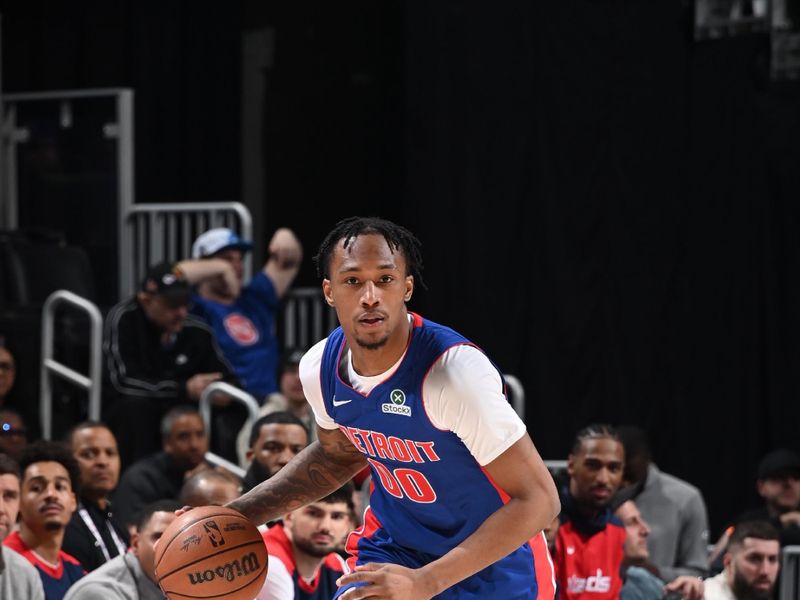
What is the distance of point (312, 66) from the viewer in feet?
32.5

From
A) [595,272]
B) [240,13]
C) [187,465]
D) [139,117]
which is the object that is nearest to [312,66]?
[240,13]

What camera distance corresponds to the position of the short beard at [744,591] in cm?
647

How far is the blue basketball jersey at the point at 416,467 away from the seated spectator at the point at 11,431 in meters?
3.33

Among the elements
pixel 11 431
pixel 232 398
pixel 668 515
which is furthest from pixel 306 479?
pixel 232 398

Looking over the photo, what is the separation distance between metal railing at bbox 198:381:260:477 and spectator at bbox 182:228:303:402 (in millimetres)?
654

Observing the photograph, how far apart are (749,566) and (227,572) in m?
3.25

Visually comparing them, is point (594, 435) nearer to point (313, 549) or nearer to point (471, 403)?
point (313, 549)

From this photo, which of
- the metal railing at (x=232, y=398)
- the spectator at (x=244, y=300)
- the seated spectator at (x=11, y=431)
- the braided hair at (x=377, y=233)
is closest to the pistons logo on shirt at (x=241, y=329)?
the spectator at (x=244, y=300)

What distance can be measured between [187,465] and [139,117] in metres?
3.40

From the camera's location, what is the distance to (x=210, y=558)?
393 centimetres

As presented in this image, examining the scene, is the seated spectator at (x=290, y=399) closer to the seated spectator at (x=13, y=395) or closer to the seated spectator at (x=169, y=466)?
the seated spectator at (x=169, y=466)

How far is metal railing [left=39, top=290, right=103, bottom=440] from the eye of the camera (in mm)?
7941

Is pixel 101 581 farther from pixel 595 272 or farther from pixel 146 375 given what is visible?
pixel 595 272

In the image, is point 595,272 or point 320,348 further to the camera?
point 595,272
